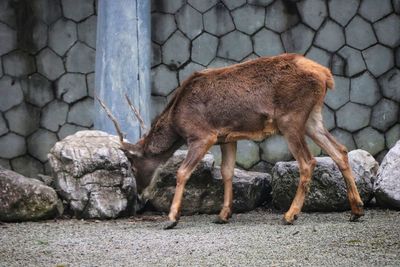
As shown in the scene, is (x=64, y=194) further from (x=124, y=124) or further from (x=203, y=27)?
(x=203, y=27)

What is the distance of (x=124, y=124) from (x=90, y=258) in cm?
272

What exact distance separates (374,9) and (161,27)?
212 centimetres

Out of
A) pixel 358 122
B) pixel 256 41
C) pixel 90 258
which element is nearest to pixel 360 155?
pixel 358 122

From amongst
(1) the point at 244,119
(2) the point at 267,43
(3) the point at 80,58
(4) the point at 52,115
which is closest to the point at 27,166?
(4) the point at 52,115

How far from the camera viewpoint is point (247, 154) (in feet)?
29.8

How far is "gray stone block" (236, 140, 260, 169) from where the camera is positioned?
9.06m

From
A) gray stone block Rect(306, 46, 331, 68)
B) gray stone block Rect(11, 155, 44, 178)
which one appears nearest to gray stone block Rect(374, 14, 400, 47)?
gray stone block Rect(306, 46, 331, 68)

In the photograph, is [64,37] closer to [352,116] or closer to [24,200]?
[24,200]

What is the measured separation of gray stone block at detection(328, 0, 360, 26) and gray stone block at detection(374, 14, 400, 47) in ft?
0.91

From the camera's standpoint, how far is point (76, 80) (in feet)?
30.3

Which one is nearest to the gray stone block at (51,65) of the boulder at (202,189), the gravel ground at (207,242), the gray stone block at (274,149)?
the boulder at (202,189)

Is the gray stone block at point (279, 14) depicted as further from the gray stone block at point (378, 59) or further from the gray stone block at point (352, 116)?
the gray stone block at point (352, 116)

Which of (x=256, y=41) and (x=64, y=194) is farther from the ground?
(x=256, y=41)

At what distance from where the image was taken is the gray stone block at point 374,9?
9.02m
